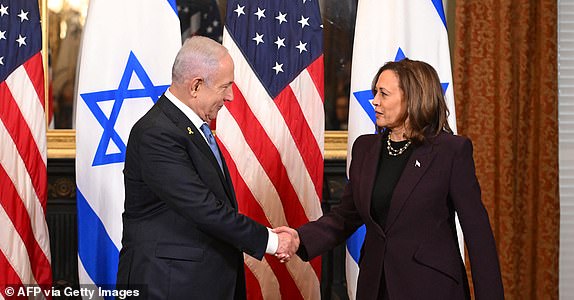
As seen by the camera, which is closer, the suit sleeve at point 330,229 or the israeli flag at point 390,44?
the suit sleeve at point 330,229

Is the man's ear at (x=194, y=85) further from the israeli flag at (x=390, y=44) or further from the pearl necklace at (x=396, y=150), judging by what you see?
the israeli flag at (x=390, y=44)

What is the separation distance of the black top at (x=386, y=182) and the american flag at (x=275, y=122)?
46.4 inches

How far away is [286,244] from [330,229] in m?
0.29

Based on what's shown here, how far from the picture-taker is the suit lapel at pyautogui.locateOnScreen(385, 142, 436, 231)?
2.97 meters

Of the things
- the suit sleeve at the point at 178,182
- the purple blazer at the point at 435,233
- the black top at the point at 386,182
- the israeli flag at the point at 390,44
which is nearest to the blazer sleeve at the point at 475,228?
the purple blazer at the point at 435,233

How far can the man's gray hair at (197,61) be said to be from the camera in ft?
9.71

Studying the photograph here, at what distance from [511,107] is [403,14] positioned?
3.71 ft

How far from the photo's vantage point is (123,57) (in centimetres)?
408

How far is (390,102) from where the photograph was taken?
3.10 m

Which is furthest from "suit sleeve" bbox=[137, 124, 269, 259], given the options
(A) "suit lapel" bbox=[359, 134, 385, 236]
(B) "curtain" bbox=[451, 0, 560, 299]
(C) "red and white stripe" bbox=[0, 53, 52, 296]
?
(B) "curtain" bbox=[451, 0, 560, 299]

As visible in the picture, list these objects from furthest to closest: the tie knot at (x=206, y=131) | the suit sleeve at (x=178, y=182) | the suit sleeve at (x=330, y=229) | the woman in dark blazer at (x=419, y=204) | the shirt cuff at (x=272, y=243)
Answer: the suit sleeve at (x=330, y=229) < the shirt cuff at (x=272, y=243) < the tie knot at (x=206, y=131) < the woman in dark blazer at (x=419, y=204) < the suit sleeve at (x=178, y=182)

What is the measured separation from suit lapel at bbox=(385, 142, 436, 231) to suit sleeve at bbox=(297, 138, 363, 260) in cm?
42

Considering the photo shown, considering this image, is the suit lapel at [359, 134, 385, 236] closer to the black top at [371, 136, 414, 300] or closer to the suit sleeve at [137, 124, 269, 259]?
the black top at [371, 136, 414, 300]

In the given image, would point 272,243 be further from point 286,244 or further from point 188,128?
point 188,128
